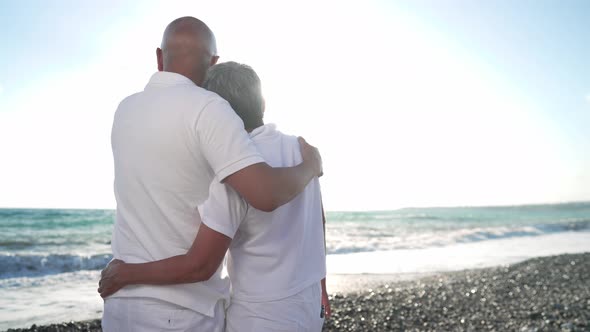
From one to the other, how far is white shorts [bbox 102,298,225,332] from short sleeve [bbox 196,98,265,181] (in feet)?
1.59

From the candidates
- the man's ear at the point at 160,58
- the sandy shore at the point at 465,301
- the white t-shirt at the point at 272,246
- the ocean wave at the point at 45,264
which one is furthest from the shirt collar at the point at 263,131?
the ocean wave at the point at 45,264

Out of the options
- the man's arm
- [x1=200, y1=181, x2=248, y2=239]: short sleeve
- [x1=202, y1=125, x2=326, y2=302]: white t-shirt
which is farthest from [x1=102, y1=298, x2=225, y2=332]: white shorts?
the man's arm

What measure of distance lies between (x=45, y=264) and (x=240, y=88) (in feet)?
40.9

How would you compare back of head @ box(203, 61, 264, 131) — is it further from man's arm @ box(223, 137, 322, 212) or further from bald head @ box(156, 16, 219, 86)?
man's arm @ box(223, 137, 322, 212)

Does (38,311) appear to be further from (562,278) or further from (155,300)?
(562,278)

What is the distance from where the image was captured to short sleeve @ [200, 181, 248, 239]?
1.52 m

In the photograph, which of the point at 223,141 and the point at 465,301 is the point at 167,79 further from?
the point at 465,301

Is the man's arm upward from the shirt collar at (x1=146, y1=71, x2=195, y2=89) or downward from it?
downward

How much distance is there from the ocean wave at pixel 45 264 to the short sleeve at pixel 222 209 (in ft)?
36.9

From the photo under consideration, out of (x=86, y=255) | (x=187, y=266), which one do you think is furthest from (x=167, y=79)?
(x=86, y=255)

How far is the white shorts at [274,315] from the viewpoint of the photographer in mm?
1654

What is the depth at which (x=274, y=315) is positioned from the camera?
1.65m

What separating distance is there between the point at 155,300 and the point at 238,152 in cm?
59

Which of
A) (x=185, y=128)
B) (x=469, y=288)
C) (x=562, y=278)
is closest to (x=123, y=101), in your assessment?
(x=185, y=128)
